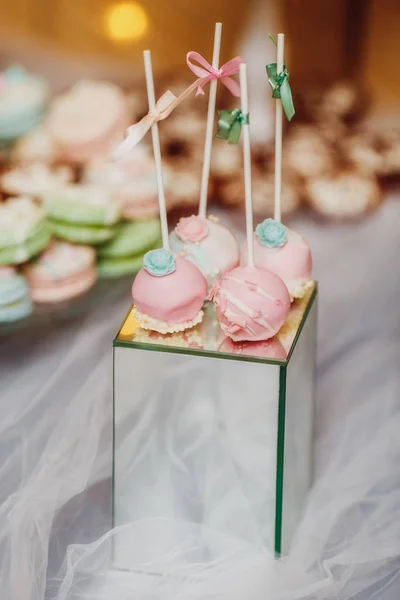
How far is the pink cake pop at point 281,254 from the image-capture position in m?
1.28

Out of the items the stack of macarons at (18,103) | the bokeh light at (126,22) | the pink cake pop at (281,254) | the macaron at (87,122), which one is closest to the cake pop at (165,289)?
the pink cake pop at (281,254)

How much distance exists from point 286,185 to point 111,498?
3.69 feet

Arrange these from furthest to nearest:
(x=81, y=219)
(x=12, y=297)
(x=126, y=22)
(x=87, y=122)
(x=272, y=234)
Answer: (x=126, y=22) → (x=87, y=122) → (x=81, y=219) → (x=12, y=297) → (x=272, y=234)

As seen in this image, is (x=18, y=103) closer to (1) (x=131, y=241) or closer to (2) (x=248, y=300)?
(1) (x=131, y=241)

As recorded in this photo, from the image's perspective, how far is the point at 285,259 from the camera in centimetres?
129

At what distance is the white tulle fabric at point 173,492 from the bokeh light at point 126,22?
1428 millimetres

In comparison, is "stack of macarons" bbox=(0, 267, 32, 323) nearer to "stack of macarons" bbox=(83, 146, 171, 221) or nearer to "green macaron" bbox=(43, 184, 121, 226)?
"green macaron" bbox=(43, 184, 121, 226)

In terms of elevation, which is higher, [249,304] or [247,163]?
[247,163]

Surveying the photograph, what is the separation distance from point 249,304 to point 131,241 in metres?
0.81

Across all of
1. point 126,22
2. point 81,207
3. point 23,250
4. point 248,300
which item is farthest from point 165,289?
point 126,22

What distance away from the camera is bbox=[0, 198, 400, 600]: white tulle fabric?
119cm

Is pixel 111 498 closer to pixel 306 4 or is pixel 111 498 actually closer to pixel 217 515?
pixel 217 515

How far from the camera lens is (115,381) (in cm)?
123

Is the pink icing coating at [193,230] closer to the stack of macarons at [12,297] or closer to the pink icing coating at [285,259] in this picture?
the pink icing coating at [285,259]
